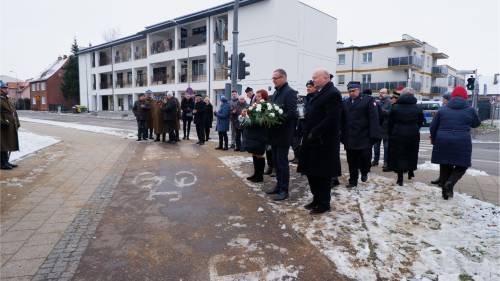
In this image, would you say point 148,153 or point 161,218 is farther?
point 148,153

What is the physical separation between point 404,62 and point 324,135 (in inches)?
1902

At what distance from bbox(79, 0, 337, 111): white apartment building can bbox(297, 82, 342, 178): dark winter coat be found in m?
16.8

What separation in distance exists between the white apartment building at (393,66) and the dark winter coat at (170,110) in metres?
41.4

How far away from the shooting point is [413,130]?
6488 millimetres

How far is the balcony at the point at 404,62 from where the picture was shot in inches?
1860

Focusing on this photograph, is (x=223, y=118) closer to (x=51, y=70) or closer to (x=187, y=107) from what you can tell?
(x=187, y=107)

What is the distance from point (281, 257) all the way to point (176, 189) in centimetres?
329

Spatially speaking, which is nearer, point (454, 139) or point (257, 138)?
point (454, 139)

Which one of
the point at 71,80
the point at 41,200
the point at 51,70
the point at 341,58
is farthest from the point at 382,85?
the point at 51,70

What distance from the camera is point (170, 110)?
12.6 metres

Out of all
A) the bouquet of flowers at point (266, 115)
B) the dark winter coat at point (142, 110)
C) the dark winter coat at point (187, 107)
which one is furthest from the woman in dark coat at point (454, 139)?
the dark winter coat at point (142, 110)

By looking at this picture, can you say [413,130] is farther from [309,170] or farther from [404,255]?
[404,255]

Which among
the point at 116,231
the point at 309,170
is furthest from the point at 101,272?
the point at 309,170

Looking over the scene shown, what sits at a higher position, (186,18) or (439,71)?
(186,18)
